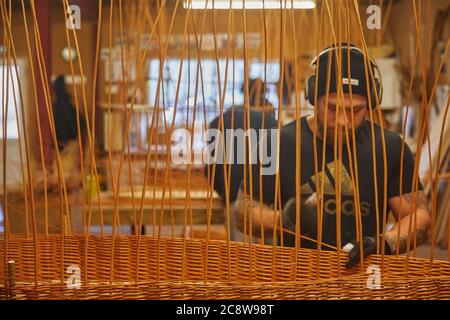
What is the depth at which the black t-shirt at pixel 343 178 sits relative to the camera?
4.05ft

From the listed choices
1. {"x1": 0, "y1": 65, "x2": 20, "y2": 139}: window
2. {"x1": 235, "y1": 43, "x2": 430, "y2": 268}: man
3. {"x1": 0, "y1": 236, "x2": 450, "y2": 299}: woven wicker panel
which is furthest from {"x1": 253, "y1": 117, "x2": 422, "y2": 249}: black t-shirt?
{"x1": 0, "y1": 65, "x2": 20, "y2": 139}: window

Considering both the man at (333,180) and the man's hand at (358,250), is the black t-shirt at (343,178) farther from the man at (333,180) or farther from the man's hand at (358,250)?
the man's hand at (358,250)

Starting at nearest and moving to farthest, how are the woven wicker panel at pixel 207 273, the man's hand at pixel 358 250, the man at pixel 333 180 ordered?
1. the woven wicker panel at pixel 207 273
2. the man's hand at pixel 358 250
3. the man at pixel 333 180

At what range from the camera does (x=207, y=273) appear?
3.70 feet

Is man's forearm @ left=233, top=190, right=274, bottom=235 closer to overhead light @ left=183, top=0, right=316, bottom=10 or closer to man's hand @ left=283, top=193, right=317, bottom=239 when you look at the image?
man's hand @ left=283, top=193, right=317, bottom=239

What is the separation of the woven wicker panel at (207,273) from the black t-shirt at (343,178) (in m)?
0.15

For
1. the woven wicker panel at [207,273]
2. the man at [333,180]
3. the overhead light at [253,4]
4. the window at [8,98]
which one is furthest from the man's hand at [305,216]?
the window at [8,98]

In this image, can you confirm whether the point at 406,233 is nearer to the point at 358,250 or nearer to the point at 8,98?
the point at 358,250

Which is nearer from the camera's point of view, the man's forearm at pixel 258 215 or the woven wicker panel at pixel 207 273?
the woven wicker panel at pixel 207 273

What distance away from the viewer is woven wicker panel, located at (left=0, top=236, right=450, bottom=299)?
0.92 m

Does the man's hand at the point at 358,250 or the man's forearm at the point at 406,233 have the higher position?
the man's hand at the point at 358,250

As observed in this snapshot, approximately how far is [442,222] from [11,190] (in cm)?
170

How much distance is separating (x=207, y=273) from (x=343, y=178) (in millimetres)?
298

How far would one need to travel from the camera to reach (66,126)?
1.95 metres
